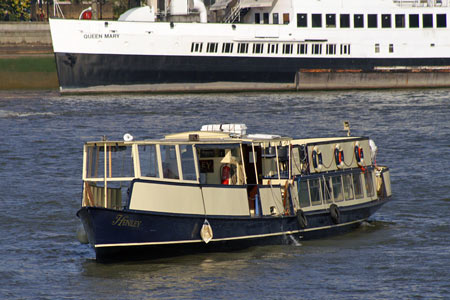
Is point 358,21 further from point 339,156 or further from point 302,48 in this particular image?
point 339,156

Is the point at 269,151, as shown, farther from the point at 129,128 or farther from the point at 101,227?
the point at 129,128

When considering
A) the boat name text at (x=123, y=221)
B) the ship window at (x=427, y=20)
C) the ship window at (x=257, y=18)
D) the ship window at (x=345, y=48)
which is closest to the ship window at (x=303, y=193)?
the boat name text at (x=123, y=221)

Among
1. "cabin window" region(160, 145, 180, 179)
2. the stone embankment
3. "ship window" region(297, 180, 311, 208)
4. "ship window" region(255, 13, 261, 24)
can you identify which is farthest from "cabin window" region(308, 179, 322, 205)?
the stone embankment

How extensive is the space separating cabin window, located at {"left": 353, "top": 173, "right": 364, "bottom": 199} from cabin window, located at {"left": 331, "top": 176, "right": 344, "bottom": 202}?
0.64 metres

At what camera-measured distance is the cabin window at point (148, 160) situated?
1867 cm

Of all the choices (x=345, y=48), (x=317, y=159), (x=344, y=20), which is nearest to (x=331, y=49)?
(x=345, y=48)

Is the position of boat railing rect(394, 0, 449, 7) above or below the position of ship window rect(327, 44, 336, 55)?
above

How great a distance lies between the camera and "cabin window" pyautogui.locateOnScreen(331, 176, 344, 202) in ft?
72.0

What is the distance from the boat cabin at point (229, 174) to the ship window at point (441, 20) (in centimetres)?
4203

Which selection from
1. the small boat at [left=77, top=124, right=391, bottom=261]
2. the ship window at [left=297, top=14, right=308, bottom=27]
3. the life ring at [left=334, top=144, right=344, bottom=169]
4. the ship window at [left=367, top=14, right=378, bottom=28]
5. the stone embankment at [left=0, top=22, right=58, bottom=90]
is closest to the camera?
the small boat at [left=77, top=124, right=391, bottom=261]

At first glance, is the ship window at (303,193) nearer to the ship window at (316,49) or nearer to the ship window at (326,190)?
the ship window at (326,190)

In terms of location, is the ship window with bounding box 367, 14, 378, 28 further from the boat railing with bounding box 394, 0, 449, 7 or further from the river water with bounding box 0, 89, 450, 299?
the river water with bounding box 0, 89, 450, 299

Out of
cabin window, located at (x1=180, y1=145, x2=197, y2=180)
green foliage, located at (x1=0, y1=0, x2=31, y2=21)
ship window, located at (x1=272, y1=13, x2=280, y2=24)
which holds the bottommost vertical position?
cabin window, located at (x1=180, y1=145, x2=197, y2=180)

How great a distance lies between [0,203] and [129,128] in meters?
15.7
